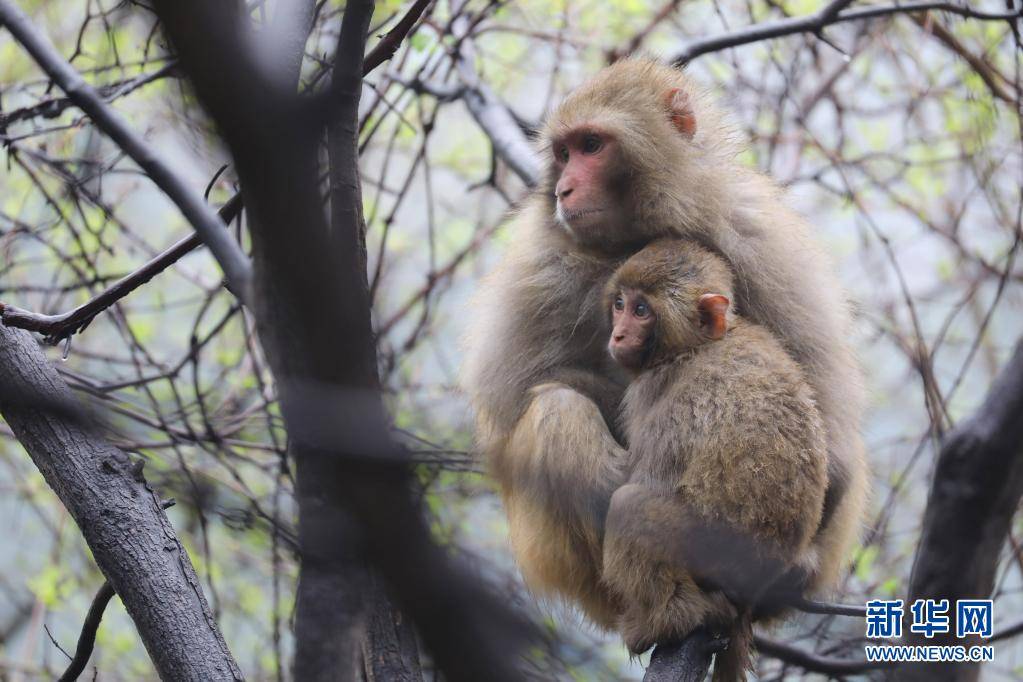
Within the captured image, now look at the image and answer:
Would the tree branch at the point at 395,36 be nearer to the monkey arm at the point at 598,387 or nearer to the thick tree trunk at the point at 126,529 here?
the thick tree trunk at the point at 126,529

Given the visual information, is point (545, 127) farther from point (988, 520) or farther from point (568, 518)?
point (988, 520)

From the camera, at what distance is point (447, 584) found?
1.42m

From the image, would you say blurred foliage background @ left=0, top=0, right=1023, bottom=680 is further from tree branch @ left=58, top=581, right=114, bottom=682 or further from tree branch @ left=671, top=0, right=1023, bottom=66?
tree branch @ left=58, top=581, right=114, bottom=682

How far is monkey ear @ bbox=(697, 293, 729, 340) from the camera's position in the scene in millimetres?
3275

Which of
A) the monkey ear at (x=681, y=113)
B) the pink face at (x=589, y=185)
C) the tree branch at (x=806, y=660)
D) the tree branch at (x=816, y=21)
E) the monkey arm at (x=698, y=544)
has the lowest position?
the monkey arm at (x=698, y=544)

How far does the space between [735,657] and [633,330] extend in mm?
1067

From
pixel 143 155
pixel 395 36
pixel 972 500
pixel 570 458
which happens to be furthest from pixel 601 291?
pixel 972 500

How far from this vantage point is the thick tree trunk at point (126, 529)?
258 centimetres

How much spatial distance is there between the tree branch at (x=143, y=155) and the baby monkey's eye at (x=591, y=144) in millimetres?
1975

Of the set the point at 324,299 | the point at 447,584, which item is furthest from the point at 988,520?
the point at 324,299

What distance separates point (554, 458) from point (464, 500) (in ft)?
3.73

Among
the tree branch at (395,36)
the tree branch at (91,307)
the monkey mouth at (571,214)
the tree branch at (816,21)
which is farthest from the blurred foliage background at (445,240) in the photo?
the tree branch at (395,36)

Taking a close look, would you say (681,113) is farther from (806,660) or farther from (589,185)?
(806,660)

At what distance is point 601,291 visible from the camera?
374 cm
